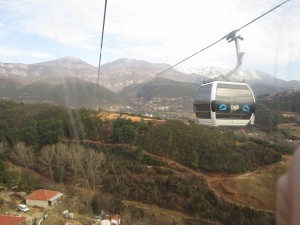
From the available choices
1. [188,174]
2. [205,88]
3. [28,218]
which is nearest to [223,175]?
[188,174]

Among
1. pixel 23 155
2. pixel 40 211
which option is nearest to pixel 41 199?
pixel 40 211

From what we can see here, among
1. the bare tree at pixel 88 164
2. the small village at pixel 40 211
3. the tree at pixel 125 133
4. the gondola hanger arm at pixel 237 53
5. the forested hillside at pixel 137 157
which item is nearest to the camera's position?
the gondola hanger arm at pixel 237 53

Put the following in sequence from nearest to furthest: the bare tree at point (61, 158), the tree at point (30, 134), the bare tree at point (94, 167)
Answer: the bare tree at point (94, 167), the bare tree at point (61, 158), the tree at point (30, 134)

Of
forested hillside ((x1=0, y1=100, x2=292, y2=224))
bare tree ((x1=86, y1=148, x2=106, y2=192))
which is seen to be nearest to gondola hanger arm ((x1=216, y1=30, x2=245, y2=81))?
forested hillside ((x1=0, y1=100, x2=292, y2=224))

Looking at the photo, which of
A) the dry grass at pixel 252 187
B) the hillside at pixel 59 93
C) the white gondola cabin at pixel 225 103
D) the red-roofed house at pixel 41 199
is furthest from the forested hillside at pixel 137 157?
the hillside at pixel 59 93

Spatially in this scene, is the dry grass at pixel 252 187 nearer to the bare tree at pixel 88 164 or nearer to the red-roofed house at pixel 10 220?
the bare tree at pixel 88 164

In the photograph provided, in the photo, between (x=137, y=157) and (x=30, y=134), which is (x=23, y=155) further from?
(x=137, y=157)

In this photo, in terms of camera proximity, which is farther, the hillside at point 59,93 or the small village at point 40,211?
the hillside at point 59,93
